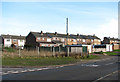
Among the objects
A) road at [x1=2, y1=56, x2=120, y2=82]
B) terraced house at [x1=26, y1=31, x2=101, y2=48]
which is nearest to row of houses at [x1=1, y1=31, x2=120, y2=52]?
terraced house at [x1=26, y1=31, x2=101, y2=48]

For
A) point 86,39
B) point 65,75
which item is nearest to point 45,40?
point 86,39

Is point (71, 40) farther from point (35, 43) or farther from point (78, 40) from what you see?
point (35, 43)

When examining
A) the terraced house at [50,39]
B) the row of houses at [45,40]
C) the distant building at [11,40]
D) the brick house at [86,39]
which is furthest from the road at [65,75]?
the brick house at [86,39]

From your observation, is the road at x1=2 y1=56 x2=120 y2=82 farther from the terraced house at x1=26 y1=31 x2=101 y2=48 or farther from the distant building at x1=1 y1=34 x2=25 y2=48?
the distant building at x1=1 y1=34 x2=25 y2=48

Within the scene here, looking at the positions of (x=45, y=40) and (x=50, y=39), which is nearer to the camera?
(x=45, y=40)

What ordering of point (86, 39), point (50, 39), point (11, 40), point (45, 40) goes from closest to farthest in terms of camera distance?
point (45, 40), point (50, 39), point (11, 40), point (86, 39)

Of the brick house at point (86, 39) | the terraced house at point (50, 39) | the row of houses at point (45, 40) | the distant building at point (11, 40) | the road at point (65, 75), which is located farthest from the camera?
the brick house at point (86, 39)

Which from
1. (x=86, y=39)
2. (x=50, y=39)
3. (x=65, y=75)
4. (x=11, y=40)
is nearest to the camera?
(x=65, y=75)

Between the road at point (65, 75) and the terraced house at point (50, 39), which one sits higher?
the terraced house at point (50, 39)

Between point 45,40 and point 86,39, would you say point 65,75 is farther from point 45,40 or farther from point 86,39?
point 86,39

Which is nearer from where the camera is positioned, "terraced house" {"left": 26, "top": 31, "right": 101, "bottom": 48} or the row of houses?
the row of houses

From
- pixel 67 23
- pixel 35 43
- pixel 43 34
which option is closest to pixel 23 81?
pixel 67 23

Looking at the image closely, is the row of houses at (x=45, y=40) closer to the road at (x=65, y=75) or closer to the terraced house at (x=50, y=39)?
the terraced house at (x=50, y=39)

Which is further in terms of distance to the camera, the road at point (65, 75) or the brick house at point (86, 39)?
the brick house at point (86, 39)
